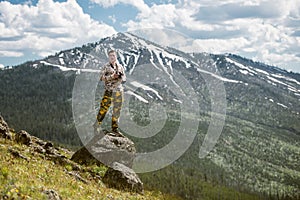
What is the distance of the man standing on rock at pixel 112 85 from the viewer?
23.3 meters

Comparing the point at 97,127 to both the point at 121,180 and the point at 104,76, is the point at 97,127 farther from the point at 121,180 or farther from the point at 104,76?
the point at 121,180

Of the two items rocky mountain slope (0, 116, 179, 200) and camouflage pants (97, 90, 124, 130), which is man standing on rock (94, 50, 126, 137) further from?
rocky mountain slope (0, 116, 179, 200)

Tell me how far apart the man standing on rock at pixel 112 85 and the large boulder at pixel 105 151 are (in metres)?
1.08

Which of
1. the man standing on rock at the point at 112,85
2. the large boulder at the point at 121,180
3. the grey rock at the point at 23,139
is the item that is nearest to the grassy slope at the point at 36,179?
the large boulder at the point at 121,180

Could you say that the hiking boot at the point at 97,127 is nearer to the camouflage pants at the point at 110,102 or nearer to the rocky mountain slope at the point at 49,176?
the camouflage pants at the point at 110,102

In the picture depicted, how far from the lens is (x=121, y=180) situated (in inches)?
762

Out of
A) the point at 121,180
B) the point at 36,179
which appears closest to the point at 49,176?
the point at 36,179

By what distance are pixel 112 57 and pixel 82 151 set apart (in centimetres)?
623

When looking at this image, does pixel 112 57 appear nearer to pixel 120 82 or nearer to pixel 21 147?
pixel 120 82

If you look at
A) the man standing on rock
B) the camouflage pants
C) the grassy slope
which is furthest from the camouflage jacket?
the grassy slope

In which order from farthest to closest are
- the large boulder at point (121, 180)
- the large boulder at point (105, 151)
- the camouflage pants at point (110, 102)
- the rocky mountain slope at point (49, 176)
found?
1. the camouflage pants at point (110, 102)
2. the large boulder at point (105, 151)
3. the large boulder at point (121, 180)
4. the rocky mountain slope at point (49, 176)

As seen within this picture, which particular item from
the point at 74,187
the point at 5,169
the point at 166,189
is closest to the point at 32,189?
the point at 5,169

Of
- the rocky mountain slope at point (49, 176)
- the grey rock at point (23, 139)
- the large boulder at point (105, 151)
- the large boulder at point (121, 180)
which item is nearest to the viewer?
the rocky mountain slope at point (49, 176)

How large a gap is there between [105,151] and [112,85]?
4.45 meters
